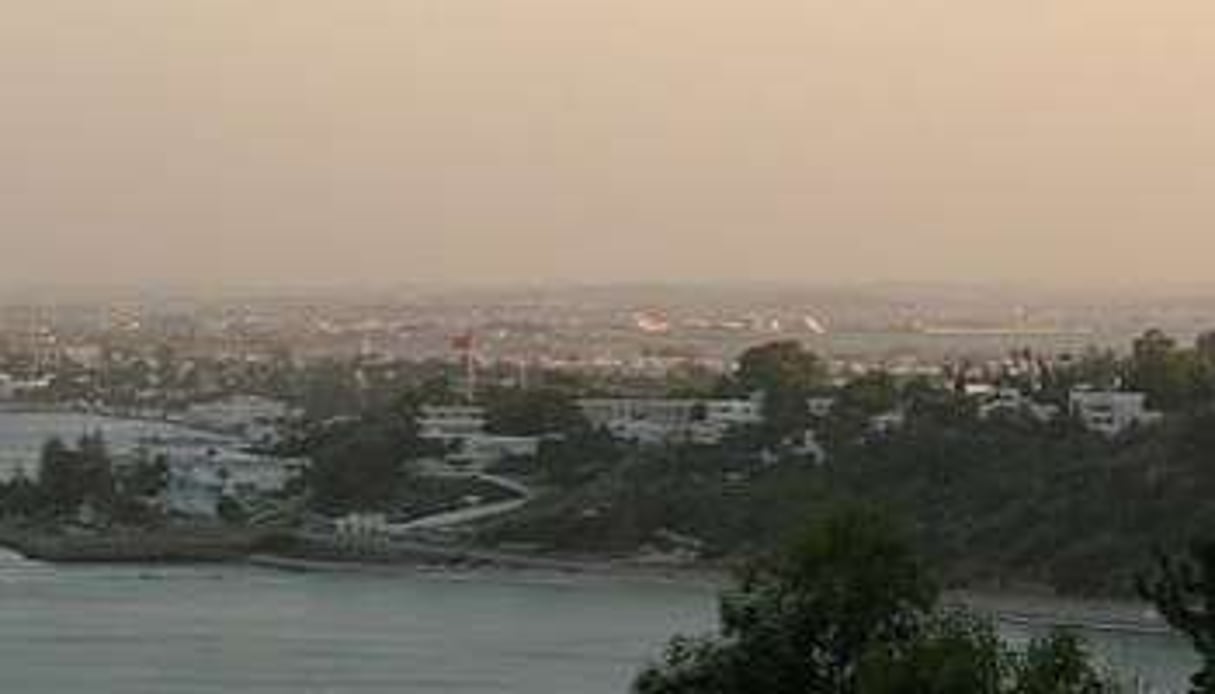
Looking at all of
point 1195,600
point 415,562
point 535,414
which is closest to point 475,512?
point 415,562

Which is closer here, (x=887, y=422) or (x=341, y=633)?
(x=341, y=633)

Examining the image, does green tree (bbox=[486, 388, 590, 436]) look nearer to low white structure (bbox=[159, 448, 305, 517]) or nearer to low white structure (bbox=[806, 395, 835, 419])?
low white structure (bbox=[159, 448, 305, 517])

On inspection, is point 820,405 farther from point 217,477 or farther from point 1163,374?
point 217,477

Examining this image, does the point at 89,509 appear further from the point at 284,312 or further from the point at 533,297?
the point at 533,297

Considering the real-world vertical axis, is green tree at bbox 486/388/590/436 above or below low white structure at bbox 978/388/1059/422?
below

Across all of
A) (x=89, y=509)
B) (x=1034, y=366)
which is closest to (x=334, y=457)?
(x=89, y=509)

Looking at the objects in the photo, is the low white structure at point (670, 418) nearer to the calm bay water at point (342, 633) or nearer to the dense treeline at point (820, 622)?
the calm bay water at point (342, 633)

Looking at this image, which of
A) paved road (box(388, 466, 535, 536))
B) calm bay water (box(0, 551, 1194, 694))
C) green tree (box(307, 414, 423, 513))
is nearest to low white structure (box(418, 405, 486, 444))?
green tree (box(307, 414, 423, 513))

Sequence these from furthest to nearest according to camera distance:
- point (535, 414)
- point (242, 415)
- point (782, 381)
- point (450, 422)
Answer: point (242, 415)
point (450, 422)
point (535, 414)
point (782, 381)

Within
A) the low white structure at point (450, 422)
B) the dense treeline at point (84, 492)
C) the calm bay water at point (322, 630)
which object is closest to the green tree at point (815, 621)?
the calm bay water at point (322, 630)
